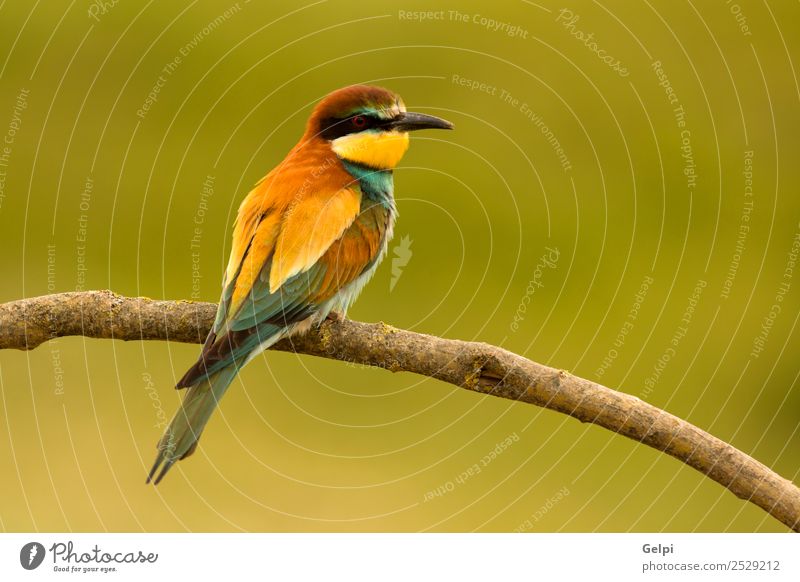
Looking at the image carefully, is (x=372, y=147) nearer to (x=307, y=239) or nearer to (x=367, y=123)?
(x=367, y=123)

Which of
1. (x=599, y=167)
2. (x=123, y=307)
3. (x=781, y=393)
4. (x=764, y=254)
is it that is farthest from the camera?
(x=599, y=167)

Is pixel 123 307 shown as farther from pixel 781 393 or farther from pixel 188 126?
pixel 781 393

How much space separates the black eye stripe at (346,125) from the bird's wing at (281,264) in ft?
0.67

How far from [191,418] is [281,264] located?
1.72 feet

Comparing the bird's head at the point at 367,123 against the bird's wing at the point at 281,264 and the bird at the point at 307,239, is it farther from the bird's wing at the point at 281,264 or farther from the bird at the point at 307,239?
the bird's wing at the point at 281,264

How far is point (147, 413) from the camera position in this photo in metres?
3.33

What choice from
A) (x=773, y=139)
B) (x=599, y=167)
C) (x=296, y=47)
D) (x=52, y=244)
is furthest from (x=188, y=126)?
(x=773, y=139)

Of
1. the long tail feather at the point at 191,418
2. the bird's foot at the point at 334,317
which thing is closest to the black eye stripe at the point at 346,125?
the bird's foot at the point at 334,317

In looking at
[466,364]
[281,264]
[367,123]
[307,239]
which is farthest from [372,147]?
[466,364]

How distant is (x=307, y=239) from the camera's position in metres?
2.81

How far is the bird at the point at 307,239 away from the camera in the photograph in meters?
2.48

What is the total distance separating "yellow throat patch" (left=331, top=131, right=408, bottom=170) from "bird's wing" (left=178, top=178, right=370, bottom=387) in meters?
0.13

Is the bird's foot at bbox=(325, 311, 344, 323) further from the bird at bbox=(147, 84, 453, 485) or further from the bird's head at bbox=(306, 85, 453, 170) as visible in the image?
the bird's head at bbox=(306, 85, 453, 170)

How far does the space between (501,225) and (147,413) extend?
1821 mm
